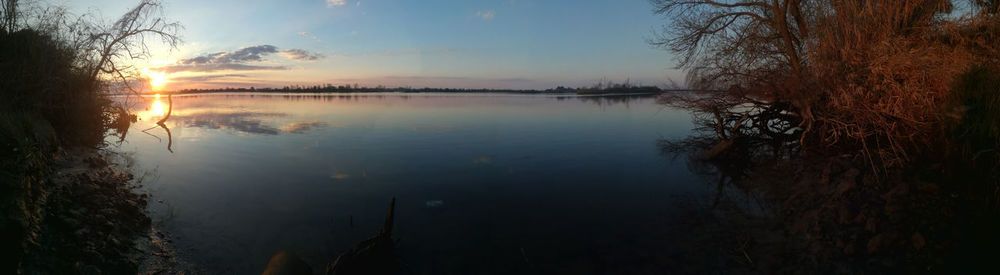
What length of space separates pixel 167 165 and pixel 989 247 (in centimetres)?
2245

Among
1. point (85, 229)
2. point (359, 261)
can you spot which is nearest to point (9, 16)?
point (85, 229)

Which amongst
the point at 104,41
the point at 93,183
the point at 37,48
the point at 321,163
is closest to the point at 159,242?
the point at 93,183

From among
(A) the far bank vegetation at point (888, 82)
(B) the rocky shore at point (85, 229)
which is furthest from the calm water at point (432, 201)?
(A) the far bank vegetation at point (888, 82)

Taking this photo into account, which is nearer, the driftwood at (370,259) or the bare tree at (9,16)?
the driftwood at (370,259)

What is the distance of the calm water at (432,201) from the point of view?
7234mm

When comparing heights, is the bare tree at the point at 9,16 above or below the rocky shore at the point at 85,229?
above

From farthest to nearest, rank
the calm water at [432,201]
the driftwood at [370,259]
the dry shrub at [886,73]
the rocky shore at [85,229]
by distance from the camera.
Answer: the dry shrub at [886,73] < the calm water at [432,201] < the driftwood at [370,259] < the rocky shore at [85,229]

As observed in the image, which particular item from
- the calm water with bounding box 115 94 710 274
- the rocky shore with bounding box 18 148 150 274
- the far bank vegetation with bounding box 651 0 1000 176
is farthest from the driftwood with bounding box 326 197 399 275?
the far bank vegetation with bounding box 651 0 1000 176

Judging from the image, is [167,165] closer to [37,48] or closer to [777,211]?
[37,48]

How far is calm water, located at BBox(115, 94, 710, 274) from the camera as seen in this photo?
Result: 23.7ft

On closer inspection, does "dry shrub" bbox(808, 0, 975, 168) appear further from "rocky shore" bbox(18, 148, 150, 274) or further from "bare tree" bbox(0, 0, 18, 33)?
"bare tree" bbox(0, 0, 18, 33)

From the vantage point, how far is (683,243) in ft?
24.6

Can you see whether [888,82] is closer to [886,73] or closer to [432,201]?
[886,73]

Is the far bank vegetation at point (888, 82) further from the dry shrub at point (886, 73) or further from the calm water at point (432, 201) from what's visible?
the calm water at point (432, 201)
